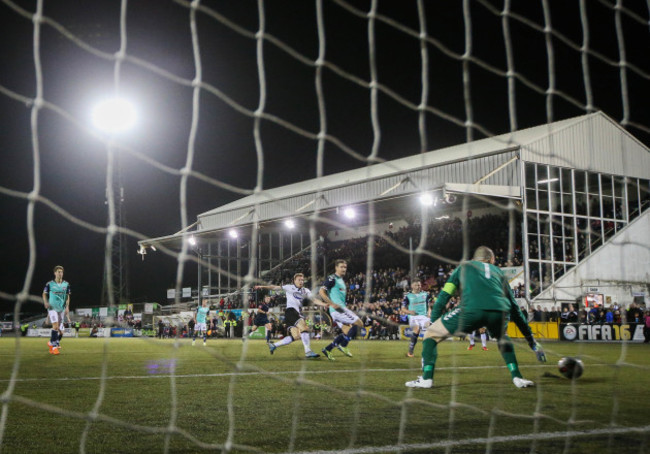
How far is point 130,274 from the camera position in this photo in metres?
42.0

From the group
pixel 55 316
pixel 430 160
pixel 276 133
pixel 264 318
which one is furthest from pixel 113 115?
pixel 430 160

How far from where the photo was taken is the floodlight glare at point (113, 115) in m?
4.53

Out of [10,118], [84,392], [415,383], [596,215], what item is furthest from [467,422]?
[596,215]

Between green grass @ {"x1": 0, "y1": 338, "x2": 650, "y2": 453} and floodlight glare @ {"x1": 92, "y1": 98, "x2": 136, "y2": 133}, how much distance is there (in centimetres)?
156

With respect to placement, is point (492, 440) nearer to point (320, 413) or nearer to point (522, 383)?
point (320, 413)

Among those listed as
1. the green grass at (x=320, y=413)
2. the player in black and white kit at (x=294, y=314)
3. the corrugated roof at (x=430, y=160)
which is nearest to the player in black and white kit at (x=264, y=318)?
the corrugated roof at (x=430, y=160)

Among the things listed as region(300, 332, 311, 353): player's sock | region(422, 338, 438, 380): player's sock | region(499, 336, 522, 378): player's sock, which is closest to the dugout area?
region(300, 332, 311, 353): player's sock

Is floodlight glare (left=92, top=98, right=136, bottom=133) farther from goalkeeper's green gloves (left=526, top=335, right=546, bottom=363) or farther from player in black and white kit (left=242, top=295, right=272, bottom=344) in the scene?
player in black and white kit (left=242, top=295, right=272, bottom=344)

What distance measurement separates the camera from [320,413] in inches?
211

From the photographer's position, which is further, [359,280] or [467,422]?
[359,280]

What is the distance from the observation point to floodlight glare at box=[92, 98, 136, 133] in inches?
178

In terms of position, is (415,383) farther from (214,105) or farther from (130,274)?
(130,274)

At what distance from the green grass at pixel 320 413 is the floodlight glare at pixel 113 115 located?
61.3 inches

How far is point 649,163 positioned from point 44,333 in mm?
35238
